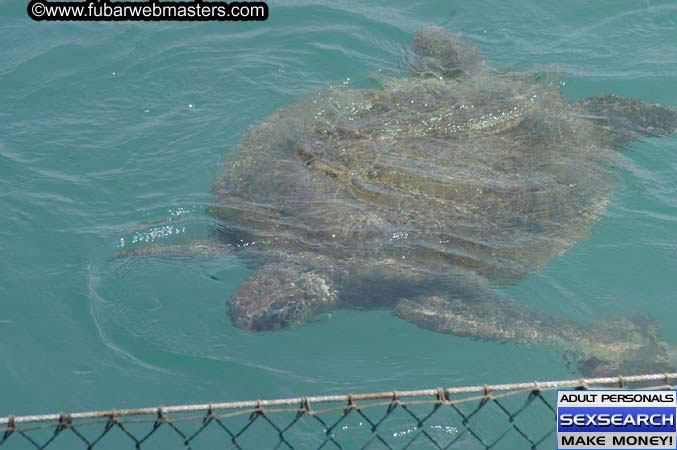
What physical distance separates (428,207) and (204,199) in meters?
2.41

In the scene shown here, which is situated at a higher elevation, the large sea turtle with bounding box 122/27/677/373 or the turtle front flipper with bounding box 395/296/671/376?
the large sea turtle with bounding box 122/27/677/373

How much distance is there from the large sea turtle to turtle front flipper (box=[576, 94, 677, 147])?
0.07ft

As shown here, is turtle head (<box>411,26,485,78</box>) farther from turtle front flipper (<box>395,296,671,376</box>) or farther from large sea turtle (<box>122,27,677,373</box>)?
turtle front flipper (<box>395,296,671,376</box>)

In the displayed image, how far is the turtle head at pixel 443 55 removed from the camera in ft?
32.5

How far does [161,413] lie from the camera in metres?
3.74

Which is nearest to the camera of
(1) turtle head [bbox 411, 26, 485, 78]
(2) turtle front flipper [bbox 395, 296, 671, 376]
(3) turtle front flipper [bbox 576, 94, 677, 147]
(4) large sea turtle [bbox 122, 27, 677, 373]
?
(2) turtle front flipper [bbox 395, 296, 671, 376]

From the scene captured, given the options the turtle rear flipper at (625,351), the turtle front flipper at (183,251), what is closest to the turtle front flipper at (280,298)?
the turtle front flipper at (183,251)

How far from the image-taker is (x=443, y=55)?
10.1m

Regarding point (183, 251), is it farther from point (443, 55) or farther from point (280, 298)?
point (443, 55)

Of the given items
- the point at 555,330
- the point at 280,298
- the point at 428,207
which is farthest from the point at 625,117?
the point at 280,298

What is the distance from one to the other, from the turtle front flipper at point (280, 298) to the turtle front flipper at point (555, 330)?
72cm

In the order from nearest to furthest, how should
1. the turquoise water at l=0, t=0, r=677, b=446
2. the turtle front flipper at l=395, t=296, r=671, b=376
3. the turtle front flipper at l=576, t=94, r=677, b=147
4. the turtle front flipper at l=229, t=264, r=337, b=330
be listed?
1. the turtle front flipper at l=395, t=296, r=671, b=376
2. the turquoise water at l=0, t=0, r=677, b=446
3. the turtle front flipper at l=229, t=264, r=337, b=330
4. the turtle front flipper at l=576, t=94, r=677, b=147

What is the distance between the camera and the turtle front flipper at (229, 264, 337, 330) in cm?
684

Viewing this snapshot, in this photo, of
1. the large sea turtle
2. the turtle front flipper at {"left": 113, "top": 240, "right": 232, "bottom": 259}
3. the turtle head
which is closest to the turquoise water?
the turtle front flipper at {"left": 113, "top": 240, "right": 232, "bottom": 259}
